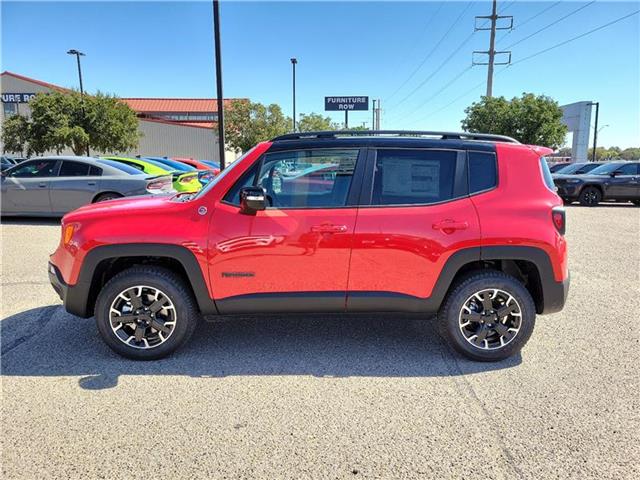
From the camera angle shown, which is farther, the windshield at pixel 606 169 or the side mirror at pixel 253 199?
the windshield at pixel 606 169

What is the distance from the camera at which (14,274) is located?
571 centimetres

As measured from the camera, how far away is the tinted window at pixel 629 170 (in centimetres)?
1510

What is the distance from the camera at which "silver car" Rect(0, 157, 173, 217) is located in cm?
924

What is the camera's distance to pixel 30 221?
398 inches

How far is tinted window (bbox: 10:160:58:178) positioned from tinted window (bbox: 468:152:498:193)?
9.52 m

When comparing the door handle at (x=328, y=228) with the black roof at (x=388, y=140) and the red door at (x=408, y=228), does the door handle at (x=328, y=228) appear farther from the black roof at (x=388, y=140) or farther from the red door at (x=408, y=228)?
the black roof at (x=388, y=140)

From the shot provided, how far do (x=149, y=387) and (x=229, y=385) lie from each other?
0.57m

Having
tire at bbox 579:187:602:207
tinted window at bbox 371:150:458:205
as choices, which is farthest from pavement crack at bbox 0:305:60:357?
tire at bbox 579:187:602:207

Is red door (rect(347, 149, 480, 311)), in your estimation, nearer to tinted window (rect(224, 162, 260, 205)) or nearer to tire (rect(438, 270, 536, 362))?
tire (rect(438, 270, 536, 362))

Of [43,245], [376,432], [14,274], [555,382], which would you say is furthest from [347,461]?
[43,245]

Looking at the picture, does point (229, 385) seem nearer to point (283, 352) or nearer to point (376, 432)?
point (283, 352)

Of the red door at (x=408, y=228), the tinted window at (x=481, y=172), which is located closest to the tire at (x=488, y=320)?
the red door at (x=408, y=228)

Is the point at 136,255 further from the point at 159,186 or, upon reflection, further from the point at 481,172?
the point at 159,186

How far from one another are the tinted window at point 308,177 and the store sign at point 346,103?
43776 millimetres
